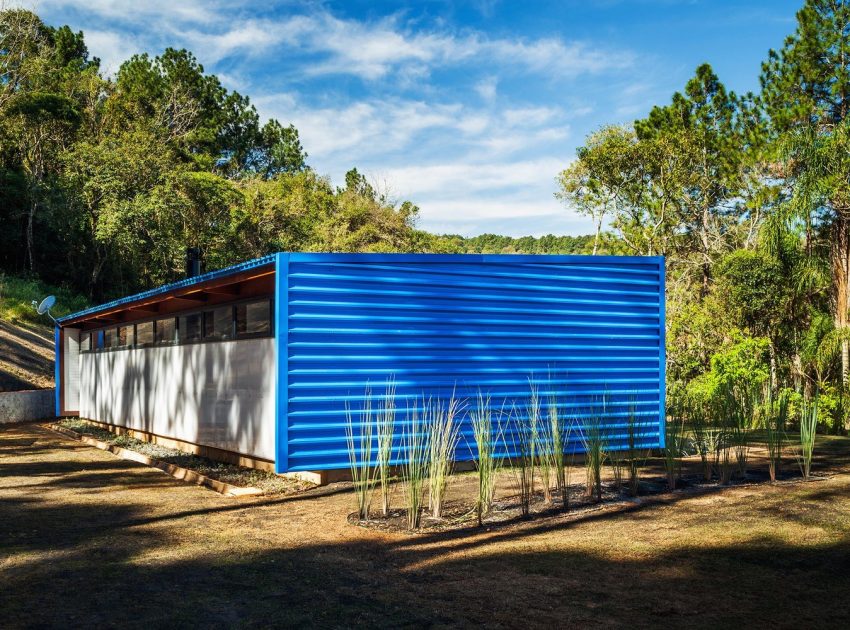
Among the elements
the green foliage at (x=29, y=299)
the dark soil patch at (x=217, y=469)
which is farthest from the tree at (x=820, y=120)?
the green foliage at (x=29, y=299)

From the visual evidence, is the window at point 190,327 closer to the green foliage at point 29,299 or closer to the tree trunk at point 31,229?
the green foliage at point 29,299

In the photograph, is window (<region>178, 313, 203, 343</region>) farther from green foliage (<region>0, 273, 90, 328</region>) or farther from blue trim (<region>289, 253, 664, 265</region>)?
green foliage (<region>0, 273, 90, 328</region>)

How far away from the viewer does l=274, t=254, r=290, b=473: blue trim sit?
7488 millimetres

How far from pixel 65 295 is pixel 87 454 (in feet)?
60.2

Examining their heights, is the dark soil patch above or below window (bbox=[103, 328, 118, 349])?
below

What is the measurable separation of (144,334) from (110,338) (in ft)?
9.53

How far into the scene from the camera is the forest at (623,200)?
1434cm

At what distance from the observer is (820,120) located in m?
17.8

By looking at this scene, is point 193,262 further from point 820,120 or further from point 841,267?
point 820,120

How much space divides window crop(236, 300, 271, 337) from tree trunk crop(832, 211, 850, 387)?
10.9 metres

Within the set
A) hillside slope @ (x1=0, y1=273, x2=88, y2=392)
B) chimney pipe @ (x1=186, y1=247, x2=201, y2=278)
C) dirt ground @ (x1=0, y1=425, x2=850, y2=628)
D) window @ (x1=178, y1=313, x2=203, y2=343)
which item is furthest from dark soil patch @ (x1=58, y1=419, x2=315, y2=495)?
hillside slope @ (x1=0, y1=273, x2=88, y2=392)

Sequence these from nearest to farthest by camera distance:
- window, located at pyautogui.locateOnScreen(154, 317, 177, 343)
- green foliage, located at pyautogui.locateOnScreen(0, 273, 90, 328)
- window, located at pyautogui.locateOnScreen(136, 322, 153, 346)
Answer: window, located at pyautogui.locateOnScreen(154, 317, 177, 343)
window, located at pyautogui.locateOnScreen(136, 322, 153, 346)
green foliage, located at pyautogui.locateOnScreen(0, 273, 90, 328)

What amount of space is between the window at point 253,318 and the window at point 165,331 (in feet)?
8.47

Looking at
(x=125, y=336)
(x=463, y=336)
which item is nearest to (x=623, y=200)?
(x=125, y=336)
